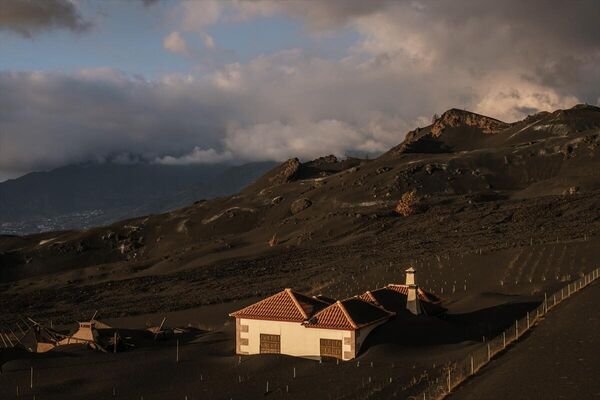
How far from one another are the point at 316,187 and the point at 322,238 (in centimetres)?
4211

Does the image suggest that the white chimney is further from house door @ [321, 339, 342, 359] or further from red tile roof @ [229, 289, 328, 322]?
house door @ [321, 339, 342, 359]

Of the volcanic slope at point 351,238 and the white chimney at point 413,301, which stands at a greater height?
the volcanic slope at point 351,238

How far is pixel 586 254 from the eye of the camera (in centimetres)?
5731

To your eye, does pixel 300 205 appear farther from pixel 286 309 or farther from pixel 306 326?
pixel 306 326

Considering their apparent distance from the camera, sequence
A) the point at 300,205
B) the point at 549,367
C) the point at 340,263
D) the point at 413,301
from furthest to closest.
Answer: the point at 300,205
the point at 340,263
the point at 413,301
the point at 549,367

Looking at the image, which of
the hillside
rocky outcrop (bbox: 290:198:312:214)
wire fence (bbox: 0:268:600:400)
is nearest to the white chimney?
the hillside

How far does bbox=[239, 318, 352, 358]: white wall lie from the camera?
31469mm

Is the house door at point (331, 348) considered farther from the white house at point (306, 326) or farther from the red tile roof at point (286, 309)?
the red tile roof at point (286, 309)

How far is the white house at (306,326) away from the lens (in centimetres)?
3114

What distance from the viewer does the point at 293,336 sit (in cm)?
3225

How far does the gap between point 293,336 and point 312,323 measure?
1203 millimetres

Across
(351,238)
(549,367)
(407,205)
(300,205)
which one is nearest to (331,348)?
(549,367)

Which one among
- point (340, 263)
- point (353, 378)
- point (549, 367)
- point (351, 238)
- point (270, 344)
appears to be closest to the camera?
point (549, 367)

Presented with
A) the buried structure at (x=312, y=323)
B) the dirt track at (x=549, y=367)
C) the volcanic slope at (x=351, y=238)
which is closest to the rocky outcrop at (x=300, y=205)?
the volcanic slope at (x=351, y=238)
